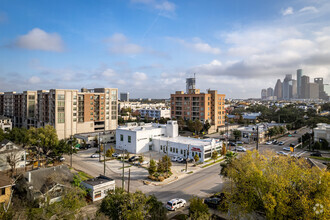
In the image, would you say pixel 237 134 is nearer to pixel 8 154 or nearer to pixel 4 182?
pixel 8 154

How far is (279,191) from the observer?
1522cm

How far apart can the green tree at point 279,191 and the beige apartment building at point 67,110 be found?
55.1 metres

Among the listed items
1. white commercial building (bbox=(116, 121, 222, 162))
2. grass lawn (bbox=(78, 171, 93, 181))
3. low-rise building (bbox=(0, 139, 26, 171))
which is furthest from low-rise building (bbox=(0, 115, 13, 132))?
grass lawn (bbox=(78, 171, 93, 181))

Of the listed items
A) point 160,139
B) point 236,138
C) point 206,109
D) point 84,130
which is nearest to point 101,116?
point 84,130

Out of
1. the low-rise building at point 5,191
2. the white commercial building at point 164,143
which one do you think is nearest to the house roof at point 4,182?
the low-rise building at point 5,191

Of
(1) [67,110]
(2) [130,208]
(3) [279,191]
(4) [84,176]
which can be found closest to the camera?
(3) [279,191]

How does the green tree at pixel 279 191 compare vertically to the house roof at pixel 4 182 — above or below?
above

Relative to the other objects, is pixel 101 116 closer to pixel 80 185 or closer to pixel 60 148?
pixel 60 148

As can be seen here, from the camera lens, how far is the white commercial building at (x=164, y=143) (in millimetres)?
42000

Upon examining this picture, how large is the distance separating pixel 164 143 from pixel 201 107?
1404 inches

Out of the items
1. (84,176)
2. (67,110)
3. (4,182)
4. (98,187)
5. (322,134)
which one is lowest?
(84,176)

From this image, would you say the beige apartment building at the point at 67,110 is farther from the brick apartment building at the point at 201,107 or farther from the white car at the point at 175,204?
the white car at the point at 175,204

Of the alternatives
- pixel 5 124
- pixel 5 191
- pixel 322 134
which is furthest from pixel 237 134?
pixel 5 124

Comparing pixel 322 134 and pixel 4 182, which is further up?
pixel 322 134
